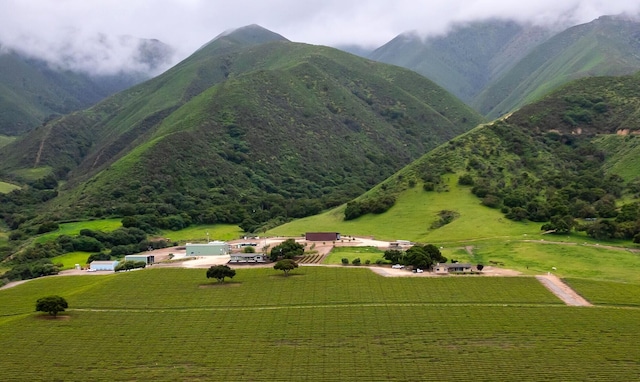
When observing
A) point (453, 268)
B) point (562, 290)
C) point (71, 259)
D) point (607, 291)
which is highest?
point (71, 259)

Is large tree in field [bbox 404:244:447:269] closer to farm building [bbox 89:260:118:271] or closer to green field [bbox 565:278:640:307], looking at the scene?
green field [bbox 565:278:640:307]

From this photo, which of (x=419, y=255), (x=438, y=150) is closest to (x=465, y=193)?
(x=438, y=150)

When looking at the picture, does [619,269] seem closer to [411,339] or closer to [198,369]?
[411,339]

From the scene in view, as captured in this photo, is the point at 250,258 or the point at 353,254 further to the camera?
the point at 353,254

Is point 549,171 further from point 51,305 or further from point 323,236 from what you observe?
point 51,305

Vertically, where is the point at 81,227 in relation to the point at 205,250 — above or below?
above

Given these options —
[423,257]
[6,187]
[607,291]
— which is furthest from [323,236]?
[6,187]

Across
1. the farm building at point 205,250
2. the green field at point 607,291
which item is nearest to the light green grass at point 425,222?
the farm building at point 205,250
